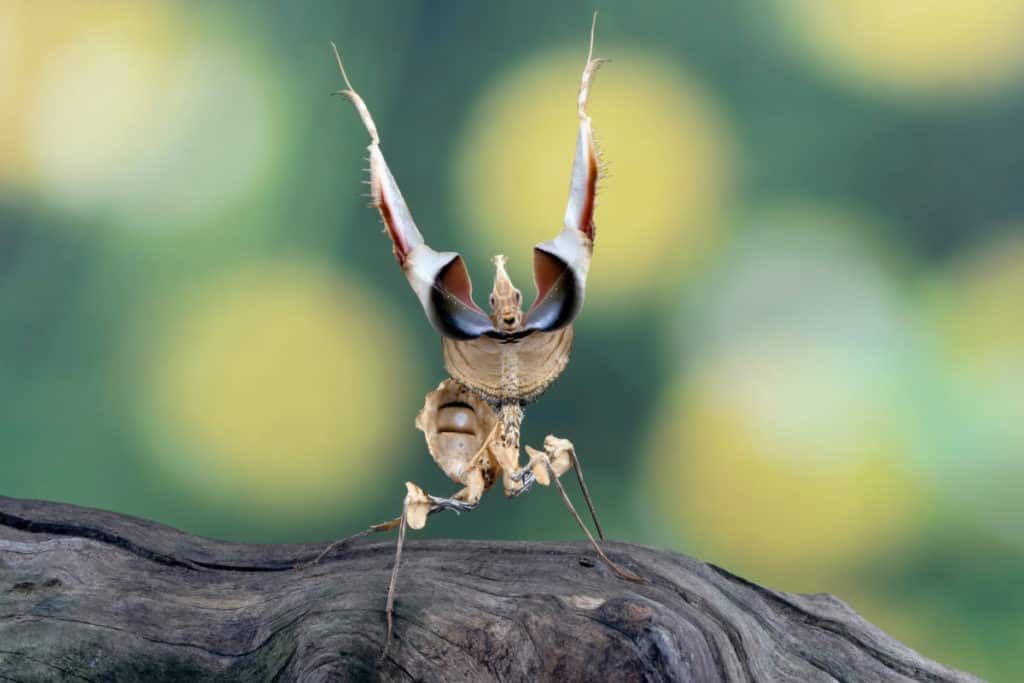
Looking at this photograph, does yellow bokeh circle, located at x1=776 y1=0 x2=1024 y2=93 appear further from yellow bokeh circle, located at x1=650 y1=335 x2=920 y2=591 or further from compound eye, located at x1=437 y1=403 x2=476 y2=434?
compound eye, located at x1=437 y1=403 x2=476 y2=434

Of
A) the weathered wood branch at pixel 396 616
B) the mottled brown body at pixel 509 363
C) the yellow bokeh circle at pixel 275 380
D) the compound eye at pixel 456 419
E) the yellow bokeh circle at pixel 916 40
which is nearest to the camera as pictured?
the weathered wood branch at pixel 396 616

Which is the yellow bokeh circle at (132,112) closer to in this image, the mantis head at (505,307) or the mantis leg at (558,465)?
the mantis head at (505,307)

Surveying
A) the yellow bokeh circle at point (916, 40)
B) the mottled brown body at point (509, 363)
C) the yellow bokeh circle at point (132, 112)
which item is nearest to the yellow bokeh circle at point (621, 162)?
the yellow bokeh circle at point (916, 40)

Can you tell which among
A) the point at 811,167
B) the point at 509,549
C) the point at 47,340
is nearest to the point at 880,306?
the point at 811,167

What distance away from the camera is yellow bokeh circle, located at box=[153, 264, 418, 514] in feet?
7.10

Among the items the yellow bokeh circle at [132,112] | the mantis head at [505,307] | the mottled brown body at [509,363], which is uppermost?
the yellow bokeh circle at [132,112]

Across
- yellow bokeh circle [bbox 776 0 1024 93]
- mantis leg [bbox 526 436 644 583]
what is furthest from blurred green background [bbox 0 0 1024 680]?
mantis leg [bbox 526 436 644 583]

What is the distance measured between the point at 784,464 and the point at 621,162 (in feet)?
2.42

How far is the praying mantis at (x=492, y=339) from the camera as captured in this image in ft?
4.51

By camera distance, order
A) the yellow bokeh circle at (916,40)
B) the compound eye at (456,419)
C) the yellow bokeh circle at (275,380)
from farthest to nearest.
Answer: the yellow bokeh circle at (275,380)
the yellow bokeh circle at (916,40)
the compound eye at (456,419)

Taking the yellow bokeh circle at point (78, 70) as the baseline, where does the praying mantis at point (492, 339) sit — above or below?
below

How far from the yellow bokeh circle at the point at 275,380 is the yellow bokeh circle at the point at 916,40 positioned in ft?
3.64

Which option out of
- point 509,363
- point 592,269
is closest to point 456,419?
point 509,363

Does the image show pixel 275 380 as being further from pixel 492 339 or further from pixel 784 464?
pixel 784 464
